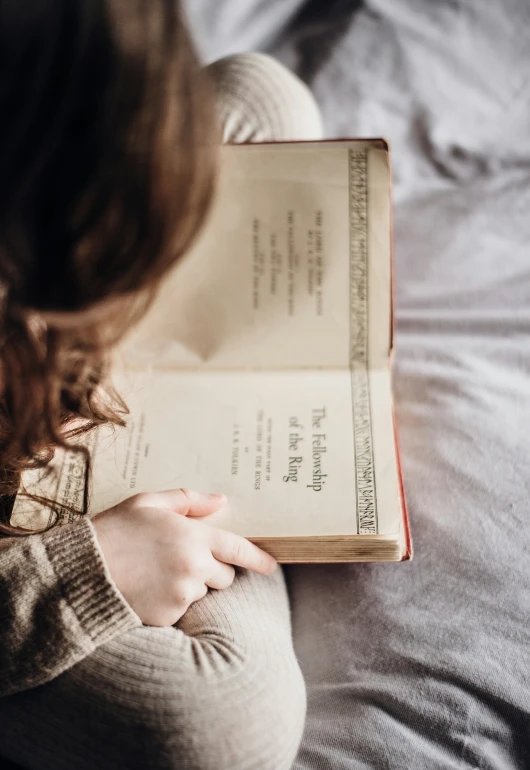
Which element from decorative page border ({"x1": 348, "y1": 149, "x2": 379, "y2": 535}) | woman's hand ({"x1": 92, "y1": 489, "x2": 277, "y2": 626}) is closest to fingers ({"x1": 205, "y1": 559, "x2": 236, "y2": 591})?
woman's hand ({"x1": 92, "y1": 489, "x2": 277, "y2": 626})

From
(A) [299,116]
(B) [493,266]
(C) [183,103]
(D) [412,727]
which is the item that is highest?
(C) [183,103]

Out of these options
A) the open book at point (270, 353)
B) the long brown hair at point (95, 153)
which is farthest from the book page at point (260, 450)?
the long brown hair at point (95, 153)

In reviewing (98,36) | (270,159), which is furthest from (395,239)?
(98,36)

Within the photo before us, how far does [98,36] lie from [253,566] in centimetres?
32

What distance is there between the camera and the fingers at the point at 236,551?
1.47 ft

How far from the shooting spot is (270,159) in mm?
536

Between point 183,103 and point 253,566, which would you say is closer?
point 183,103

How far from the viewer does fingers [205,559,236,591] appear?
0.45m

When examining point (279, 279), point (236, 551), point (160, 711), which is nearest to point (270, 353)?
point (279, 279)

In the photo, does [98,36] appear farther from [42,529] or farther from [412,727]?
[412,727]

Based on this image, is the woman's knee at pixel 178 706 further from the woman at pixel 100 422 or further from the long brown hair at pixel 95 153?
the long brown hair at pixel 95 153

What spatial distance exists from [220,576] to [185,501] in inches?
2.1

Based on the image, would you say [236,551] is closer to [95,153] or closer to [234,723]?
[234,723]

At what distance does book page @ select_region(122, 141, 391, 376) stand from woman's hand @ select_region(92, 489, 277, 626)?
5.8 inches
